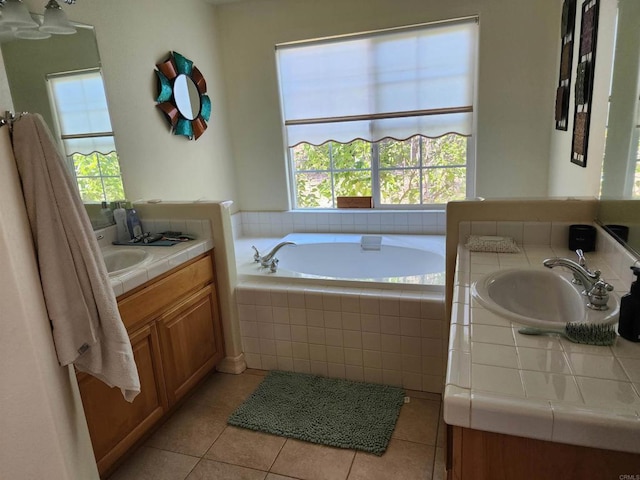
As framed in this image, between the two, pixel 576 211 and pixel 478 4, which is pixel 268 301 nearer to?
pixel 576 211

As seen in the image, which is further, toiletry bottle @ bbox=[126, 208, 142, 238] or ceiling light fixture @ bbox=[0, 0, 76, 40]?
Result: toiletry bottle @ bbox=[126, 208, 142, 238]

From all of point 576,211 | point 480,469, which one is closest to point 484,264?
point 576,211

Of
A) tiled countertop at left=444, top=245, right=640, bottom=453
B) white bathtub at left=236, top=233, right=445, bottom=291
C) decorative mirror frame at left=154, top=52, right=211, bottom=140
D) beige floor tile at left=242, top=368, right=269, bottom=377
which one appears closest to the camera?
tiled countertop at left=444, top=245, right=640, bottom=453

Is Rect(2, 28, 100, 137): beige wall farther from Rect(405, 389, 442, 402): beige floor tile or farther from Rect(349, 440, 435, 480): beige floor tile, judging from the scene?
Rect(405, 389, 442, 402): beige floor tile

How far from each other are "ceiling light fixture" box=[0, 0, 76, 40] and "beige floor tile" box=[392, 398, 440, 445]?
253 centimetres

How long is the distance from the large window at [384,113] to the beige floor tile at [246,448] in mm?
2177

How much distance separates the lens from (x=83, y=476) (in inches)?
51.2

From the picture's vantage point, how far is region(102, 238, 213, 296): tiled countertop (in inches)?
69.8

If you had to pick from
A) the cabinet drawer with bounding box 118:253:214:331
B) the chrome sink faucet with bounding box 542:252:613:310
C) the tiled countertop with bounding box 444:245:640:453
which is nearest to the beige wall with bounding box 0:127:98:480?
the cabinet drawer with bounding box 118:253:214:331

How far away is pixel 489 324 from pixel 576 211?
1042 mm

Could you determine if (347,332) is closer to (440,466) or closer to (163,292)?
(440,466)

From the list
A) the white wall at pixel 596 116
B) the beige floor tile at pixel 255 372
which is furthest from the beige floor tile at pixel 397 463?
the white wall at pixel 596 116

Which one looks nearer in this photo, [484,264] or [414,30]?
[484,264]

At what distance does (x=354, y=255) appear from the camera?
134 inches
